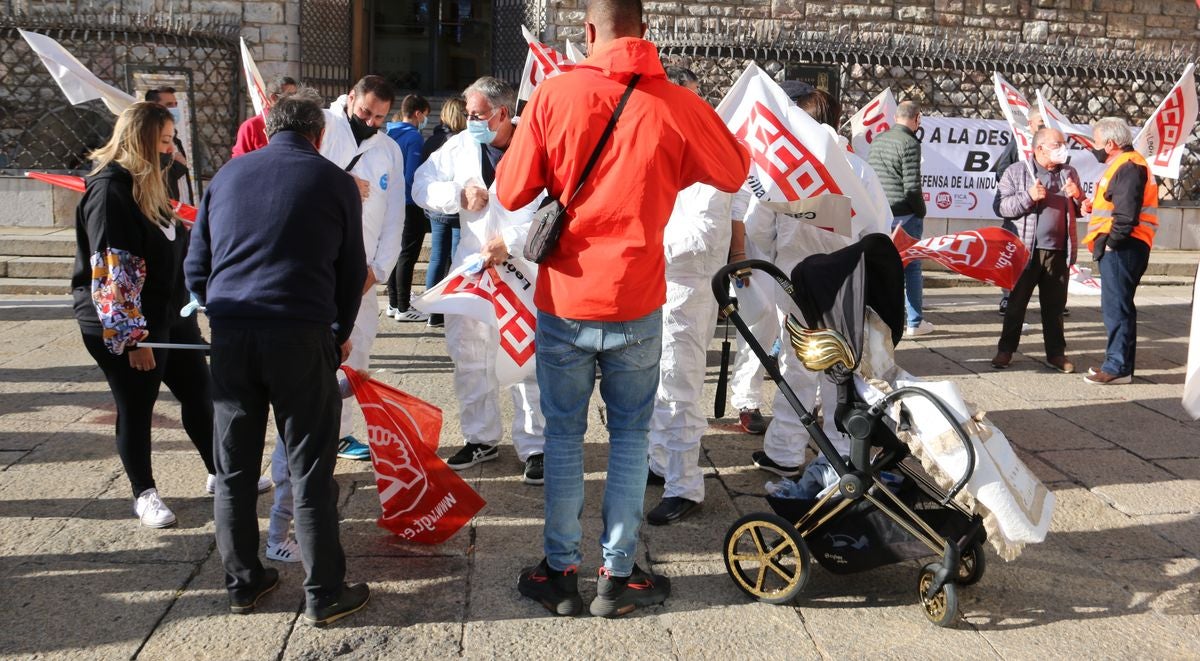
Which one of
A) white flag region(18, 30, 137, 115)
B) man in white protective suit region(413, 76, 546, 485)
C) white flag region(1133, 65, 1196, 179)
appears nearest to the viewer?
man in white protective suit region(413, 76, 546, 485)

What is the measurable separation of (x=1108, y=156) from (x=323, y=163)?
225 inches

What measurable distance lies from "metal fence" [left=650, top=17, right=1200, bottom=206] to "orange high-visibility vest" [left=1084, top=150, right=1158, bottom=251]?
20.9 feet

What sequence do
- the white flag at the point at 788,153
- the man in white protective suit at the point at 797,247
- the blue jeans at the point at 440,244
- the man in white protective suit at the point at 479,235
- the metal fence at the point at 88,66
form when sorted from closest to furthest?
1. the white flag at the point at 788,153
2. the man in white protective suit at the point at 797,247
3. the man in white protective suit at the point at 479,235
4. the blue jeans at the point at 440,244
5. the metal fence at the point at 88,66

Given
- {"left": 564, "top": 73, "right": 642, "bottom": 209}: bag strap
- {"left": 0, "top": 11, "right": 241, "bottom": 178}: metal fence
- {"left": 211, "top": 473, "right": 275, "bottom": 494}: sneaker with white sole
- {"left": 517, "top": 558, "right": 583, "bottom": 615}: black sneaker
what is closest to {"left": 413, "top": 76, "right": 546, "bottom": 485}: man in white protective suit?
{"left": 211, "top": 473, "right": 275, "bottom": 494}: sneaker with white sole

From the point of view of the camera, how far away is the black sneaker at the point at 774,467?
485cm

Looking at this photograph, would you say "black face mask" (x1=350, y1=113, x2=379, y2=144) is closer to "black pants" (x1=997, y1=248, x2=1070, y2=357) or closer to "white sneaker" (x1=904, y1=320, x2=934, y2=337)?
"black pants" (x1=997, y1=248, x2=1070, y2=357)

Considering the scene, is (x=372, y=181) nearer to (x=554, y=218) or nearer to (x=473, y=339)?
(x=473, y=339)

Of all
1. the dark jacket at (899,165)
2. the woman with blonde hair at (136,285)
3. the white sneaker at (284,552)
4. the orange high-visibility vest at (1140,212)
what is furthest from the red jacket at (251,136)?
the orange high-visibility vest at (1140,212)

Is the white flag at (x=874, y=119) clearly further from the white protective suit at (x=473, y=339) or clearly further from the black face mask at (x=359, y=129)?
the black face mask at (x=359, y=129)

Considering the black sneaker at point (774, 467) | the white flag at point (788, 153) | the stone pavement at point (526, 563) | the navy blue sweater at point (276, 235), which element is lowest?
the stone pavement at point (526, 563)

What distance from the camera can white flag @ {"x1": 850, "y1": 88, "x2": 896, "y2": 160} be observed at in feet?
28.7

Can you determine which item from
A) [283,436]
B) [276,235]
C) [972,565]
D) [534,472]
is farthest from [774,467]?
[276,235]

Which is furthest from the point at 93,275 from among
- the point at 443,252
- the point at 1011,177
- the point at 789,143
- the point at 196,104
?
the point at 196,104

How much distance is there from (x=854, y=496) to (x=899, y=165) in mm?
5354
